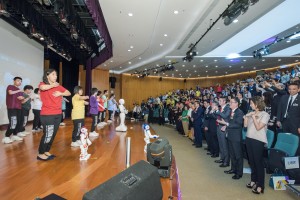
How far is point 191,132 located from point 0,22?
22.1ft

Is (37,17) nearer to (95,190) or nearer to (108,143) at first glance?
(108,143)

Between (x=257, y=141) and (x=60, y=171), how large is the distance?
2.75 m

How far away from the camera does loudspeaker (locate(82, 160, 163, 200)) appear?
3.65 ft

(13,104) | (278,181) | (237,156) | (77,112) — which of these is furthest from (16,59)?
(278,181)

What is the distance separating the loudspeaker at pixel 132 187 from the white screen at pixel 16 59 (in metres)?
7.03

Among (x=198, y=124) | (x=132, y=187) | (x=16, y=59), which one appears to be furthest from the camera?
(x=16, y=59)

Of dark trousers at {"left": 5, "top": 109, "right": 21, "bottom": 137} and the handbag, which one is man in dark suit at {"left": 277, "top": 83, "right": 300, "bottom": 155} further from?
dark trousers at {"left": 5, "top": 109, "right": 21, "bottom": 137}

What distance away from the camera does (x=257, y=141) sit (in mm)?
3041

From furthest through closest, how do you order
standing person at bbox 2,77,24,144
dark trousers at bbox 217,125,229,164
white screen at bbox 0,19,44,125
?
white screen at bbox 0,19,44,125, standing person at bbox 2,77,24,144, dark trousers at bbox 217,125,229,164

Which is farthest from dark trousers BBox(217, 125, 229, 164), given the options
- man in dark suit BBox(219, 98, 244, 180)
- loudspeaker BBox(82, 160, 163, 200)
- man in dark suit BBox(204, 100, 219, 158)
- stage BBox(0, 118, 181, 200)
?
loudspeaker BBox(82, 160, 163, 200)

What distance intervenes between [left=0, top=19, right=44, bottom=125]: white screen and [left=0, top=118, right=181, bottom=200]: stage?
9.86 ft

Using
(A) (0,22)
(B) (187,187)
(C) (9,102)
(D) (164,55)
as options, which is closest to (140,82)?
(D) (164,55)

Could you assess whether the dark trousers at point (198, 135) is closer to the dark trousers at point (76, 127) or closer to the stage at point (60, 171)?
the stage at point (60, 171)

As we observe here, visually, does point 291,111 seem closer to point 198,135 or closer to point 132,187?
point 198,135
